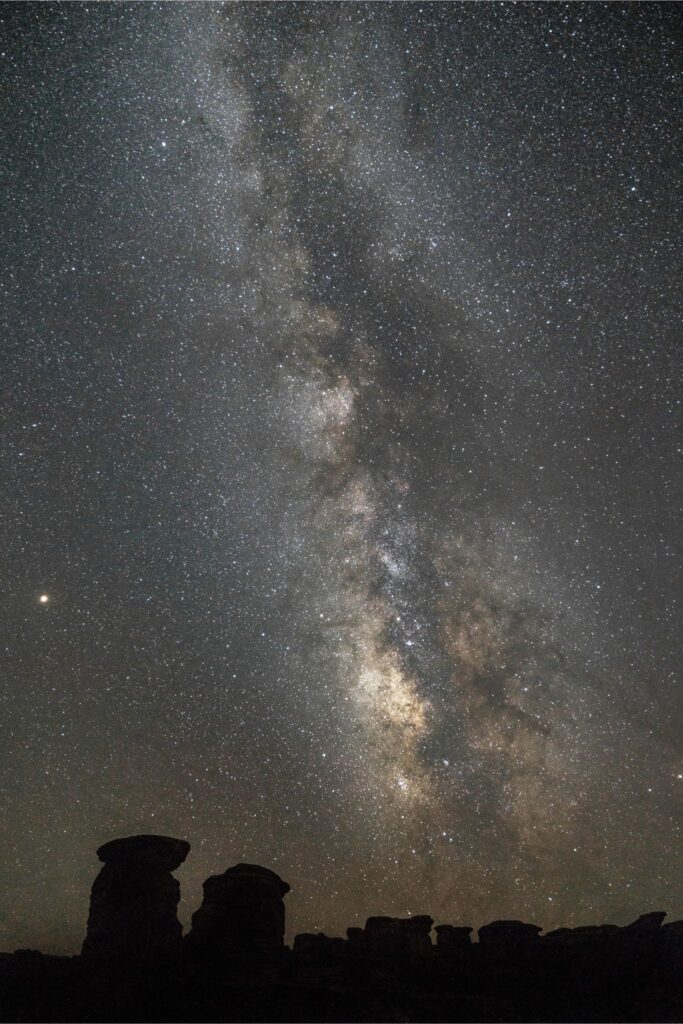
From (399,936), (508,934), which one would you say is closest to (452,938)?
(508,934)

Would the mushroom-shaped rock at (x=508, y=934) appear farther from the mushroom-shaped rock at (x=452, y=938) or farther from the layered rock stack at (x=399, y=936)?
the layered rock stack at (x=399, y=936)

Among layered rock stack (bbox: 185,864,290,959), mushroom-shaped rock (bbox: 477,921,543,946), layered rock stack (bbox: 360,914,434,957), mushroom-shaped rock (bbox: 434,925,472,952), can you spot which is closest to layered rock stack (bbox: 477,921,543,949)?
mushroom-shaped rock (bbox: 477,921,543,946)

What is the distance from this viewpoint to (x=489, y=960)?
80.9 feet

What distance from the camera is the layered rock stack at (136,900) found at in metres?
19.2

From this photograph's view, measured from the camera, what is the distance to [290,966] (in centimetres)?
1983

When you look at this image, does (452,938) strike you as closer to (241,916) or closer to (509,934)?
(509,934)

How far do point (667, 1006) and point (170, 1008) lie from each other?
15716 mm

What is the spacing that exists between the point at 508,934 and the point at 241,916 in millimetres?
11930

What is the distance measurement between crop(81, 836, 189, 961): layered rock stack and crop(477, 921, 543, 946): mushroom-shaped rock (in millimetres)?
13099

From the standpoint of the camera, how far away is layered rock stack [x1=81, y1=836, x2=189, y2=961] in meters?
19.2

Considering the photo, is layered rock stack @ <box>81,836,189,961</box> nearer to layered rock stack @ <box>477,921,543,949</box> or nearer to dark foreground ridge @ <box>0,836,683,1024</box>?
dark foreground ridge @ <box>0,836,683,1024</box>

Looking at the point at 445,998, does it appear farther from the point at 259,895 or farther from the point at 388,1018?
the point at 259,895

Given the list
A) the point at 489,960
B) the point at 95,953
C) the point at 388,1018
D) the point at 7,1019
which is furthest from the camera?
the point at 489,960

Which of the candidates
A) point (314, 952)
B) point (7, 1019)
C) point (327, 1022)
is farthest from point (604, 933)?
point (7, 1019)
